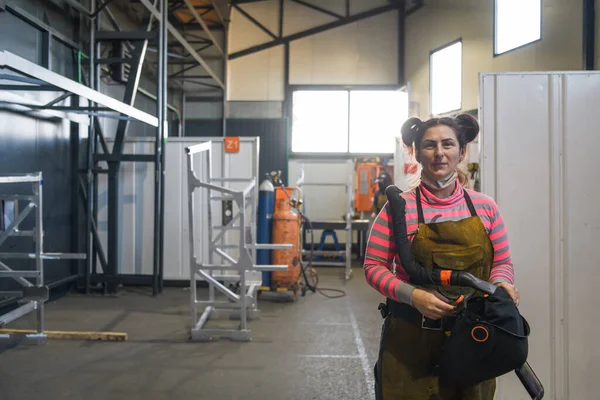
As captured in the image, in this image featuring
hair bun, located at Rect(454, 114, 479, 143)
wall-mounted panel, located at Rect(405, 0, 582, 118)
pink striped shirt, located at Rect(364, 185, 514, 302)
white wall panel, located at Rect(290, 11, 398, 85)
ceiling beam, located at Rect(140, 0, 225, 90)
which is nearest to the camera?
pink striped shirt, located at Rect(364, 185, 514, 302)

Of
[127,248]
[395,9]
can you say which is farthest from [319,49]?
[127,248]

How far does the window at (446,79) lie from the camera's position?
809 cm

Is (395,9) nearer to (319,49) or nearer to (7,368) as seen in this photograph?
(319,49)

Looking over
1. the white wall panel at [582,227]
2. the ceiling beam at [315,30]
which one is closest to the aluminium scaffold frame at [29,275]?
the white wall panel at [582,227]

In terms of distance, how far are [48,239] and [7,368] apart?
253cm

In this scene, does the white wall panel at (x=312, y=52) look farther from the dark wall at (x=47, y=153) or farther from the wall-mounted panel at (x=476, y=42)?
the dark wall at (x=47, y=153)

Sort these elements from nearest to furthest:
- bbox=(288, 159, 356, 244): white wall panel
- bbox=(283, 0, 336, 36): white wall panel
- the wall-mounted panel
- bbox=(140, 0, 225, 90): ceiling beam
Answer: the wall-mounted panel < bbox=(140, 0, 225, 90): ceiling beam < bbox=(288, 159, 356, 244): white wall panel < bbox=(283, 0, 336, 36): white wall panel

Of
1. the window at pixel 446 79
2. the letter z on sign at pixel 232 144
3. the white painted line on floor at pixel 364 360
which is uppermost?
the window at pixel 446 79

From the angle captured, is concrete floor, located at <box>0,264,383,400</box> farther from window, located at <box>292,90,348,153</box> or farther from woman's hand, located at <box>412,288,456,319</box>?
window, located at <box>292,90,348,153</box>

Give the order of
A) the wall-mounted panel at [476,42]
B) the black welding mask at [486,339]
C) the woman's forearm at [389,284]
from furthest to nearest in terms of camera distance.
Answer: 1. the wall-mounted panel at [476,42]
2. the woman's forearm at [389,284]
3. the black welding mask at [486,339]

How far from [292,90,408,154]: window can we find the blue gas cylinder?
15.3ft

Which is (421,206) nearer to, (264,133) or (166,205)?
(166,205)

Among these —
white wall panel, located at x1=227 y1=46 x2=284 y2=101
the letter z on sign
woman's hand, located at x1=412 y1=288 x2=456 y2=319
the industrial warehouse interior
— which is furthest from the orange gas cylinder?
white wall panel, located at x1=227 y1=46 x2=284 y2=101

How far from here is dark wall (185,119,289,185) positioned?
10695 mm
